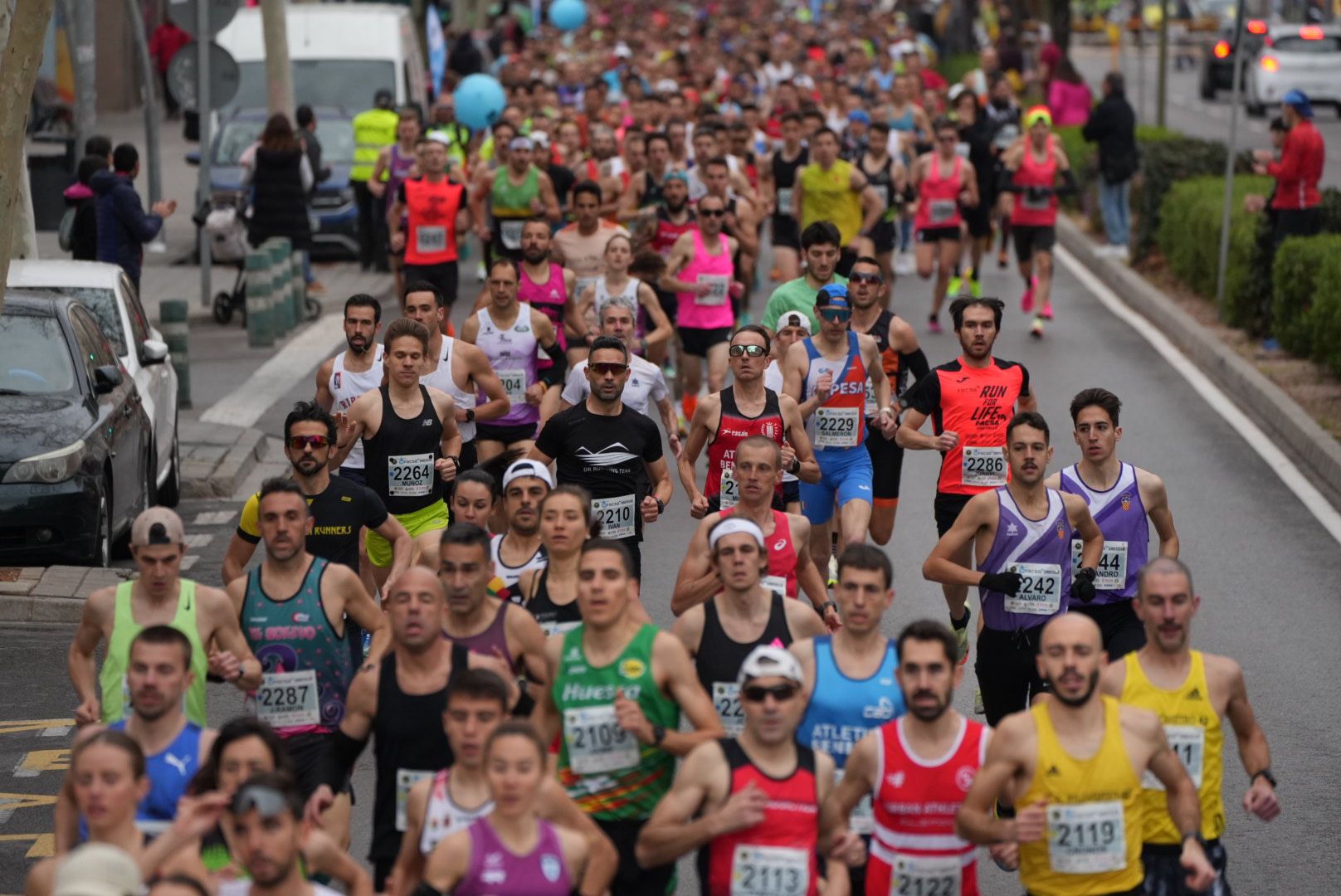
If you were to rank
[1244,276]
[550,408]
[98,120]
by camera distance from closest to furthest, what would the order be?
[550,408]
[1244,276]
[98,120]

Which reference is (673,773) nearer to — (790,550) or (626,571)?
(626,571)

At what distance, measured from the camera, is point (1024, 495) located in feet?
30.9

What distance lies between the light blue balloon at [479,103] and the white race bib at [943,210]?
9.57m

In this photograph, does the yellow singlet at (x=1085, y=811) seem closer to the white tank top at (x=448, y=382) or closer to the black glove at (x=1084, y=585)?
the black glove at (x=1084, y=585)

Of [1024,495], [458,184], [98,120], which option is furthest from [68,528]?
[98,120]

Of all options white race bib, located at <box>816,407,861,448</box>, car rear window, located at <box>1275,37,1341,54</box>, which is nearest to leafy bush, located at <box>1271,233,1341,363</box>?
white race bib, located at <box>816,407,861,448</box>

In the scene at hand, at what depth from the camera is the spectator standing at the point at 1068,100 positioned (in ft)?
112

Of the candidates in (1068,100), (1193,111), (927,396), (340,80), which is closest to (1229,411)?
(927,396)

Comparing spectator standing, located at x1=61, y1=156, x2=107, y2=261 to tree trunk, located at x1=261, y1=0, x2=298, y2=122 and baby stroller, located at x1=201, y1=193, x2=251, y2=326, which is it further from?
tree trunk, located at x1=261, y1=0, x2=298, y2=122

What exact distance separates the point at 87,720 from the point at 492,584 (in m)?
1.48

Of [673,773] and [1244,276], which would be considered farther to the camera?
[1244,276]

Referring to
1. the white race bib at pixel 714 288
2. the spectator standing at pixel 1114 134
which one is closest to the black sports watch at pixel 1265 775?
the white race bib at pixel 714 288

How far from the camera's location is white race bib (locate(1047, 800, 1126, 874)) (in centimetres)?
683

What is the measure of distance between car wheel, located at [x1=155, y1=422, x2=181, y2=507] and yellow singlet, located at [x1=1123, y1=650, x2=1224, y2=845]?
28.5 feet
